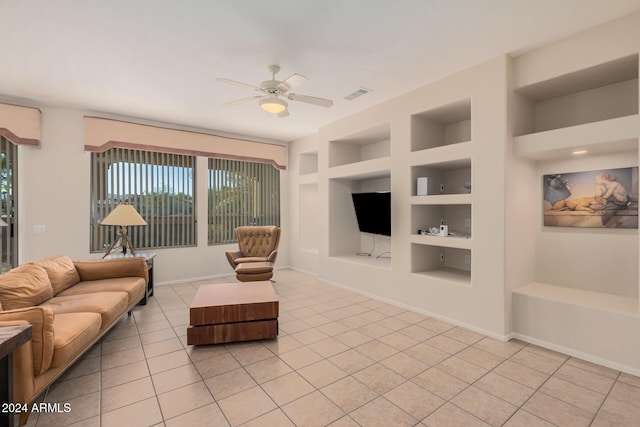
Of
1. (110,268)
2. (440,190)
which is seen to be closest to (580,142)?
(440,190)

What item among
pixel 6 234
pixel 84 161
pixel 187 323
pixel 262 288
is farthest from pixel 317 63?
pixel 6 234

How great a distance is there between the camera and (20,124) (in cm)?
425

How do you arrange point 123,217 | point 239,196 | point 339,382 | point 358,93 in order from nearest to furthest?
point 339,382
point 358,93
point 123,217
point 239,196

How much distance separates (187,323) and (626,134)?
482 centimetres

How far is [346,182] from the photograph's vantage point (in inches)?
229

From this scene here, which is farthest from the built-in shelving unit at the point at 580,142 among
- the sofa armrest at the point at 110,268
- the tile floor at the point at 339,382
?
the sofa armrest at the point at 110,268

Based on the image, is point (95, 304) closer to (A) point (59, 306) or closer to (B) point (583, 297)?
(A) point (59, 306)

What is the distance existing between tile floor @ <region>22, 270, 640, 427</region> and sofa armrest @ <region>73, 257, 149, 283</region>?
2.28ft

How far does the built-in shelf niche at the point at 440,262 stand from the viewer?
13.4 ft

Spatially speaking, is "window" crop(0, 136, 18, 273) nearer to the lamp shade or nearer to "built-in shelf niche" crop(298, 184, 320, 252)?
the lamp shade

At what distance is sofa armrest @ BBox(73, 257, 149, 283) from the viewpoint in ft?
12.2

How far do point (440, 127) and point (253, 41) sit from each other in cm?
294

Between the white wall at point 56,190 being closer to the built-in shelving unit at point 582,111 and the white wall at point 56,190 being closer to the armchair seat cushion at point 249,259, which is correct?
the armchair seat cushion at point 249,259

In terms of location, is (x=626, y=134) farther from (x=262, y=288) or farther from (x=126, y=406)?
(x=126, y=406)
